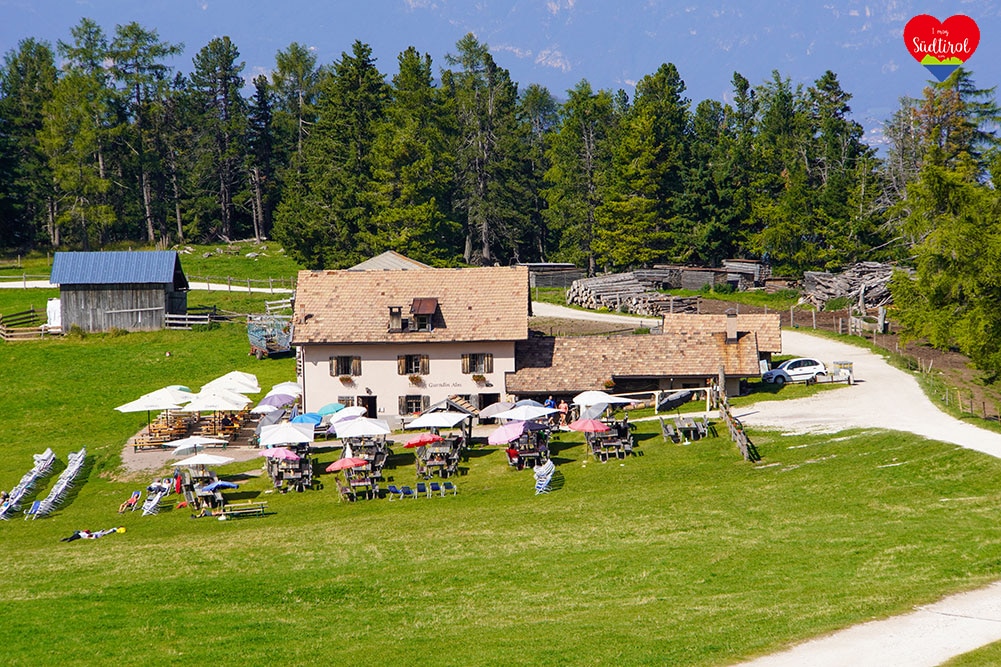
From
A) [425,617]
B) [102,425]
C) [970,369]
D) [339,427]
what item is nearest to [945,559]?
[425,617]

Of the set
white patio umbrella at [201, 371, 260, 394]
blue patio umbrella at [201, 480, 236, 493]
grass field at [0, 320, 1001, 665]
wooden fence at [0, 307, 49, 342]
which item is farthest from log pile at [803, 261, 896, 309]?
wooden fence at [0, 307, 49, 342]

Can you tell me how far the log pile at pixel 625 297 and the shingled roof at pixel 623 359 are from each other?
25.2 metres

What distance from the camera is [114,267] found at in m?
79.2

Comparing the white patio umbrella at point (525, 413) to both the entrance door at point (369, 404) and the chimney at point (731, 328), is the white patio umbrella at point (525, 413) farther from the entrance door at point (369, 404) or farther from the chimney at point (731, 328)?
the chimney at point (731, 328)

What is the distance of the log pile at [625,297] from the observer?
84375mm

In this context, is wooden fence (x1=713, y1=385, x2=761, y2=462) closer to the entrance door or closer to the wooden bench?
the entrance door

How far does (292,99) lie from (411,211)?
1391 inches

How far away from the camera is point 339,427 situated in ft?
155

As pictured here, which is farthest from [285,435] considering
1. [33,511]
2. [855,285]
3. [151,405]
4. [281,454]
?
[855,285]

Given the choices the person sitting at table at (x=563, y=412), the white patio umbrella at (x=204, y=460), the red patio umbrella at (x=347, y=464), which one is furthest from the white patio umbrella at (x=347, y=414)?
the person sitting at table at (x=563, y=412)

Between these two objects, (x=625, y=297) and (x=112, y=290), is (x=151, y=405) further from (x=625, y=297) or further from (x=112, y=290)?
(x=625, y=297)

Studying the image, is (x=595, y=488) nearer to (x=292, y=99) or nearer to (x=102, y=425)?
(x=102, y=425)

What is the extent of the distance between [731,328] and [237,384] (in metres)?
24.5

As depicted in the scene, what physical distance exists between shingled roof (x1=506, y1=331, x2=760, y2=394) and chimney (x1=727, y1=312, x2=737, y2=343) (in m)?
0.25
